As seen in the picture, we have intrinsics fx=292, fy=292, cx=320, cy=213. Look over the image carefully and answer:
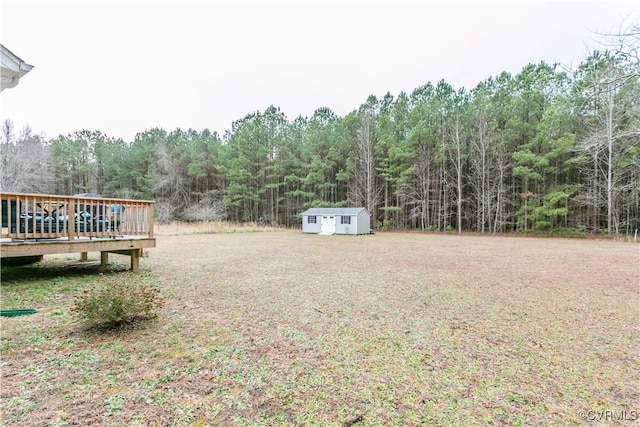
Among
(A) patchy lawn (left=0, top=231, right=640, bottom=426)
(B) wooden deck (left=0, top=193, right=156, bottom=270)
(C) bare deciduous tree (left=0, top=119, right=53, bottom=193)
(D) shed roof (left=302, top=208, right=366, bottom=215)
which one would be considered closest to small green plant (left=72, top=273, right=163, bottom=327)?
(A) patchy lawn (left=0, top=231, right=640, bottom=426)

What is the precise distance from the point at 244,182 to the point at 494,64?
979 inches

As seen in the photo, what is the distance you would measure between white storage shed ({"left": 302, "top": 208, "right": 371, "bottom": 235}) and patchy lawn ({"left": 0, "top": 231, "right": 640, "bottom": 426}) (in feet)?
52.2

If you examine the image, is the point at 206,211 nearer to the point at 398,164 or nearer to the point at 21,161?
the point at 21,161

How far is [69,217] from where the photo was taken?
17.1 ft

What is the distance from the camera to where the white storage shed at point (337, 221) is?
841 inches

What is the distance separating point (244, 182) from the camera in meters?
31.6

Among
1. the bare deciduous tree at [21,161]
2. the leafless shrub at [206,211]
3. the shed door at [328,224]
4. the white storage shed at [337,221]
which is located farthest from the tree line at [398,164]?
the shed door at [328,224]

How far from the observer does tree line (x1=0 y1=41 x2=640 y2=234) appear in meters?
19.5

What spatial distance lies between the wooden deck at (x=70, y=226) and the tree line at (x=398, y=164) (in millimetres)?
16063

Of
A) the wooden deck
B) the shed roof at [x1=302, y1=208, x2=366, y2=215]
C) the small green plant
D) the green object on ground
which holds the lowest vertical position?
the green object on ground

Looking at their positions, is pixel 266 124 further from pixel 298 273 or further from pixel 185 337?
pixel 185 337

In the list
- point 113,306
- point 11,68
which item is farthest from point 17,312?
point 11,68

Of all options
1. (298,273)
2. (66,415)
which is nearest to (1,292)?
(66,415)

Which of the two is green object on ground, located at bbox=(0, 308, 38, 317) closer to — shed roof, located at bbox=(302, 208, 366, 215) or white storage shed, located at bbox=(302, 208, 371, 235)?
white storage shed, located at bbox=(302, 208, 371, 235)
